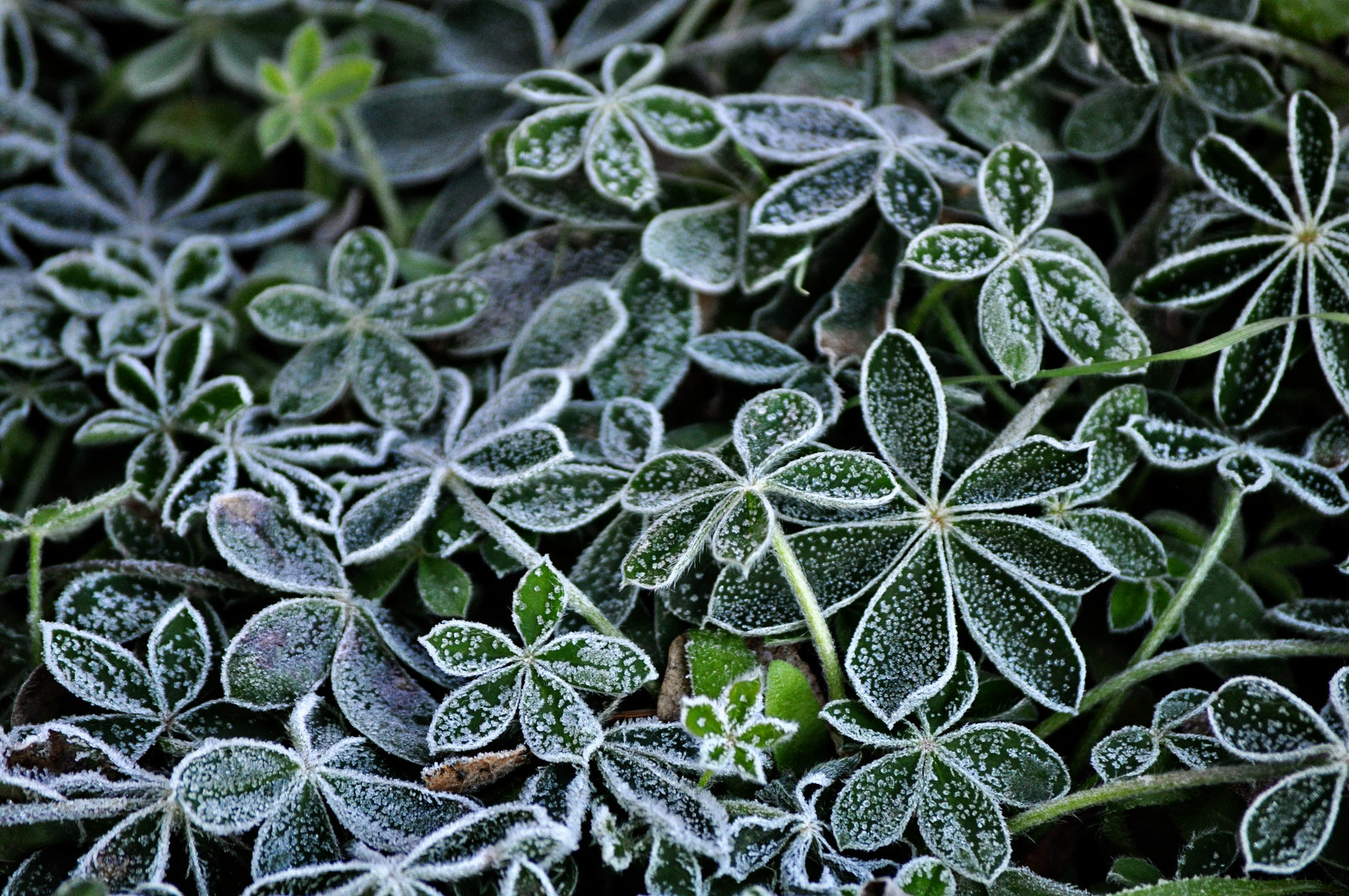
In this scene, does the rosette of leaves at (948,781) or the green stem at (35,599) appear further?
the green stem at (35,599)

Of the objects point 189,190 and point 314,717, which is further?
point 189,190

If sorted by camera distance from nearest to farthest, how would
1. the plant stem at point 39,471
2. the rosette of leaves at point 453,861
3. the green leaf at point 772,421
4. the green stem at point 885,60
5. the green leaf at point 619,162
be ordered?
the rosette of leaves at point 453,861 → the green leaf at point 772,421 → the green leaf at point 619,162 → the plant stem at point 39,471 → the green stem at point 885,60

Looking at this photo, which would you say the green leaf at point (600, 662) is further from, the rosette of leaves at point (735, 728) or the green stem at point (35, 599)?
the green stem at point (35, 599)

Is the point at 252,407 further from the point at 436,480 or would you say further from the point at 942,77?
the point at 942,77

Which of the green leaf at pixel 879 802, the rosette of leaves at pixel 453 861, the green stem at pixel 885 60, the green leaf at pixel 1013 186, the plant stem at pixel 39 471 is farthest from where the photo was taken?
the green stem at pixel 885 60

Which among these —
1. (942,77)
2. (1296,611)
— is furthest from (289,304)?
(1296,611)

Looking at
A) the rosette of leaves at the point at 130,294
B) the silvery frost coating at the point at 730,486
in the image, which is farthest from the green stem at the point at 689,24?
the rosette of leaves at the point at 130,294

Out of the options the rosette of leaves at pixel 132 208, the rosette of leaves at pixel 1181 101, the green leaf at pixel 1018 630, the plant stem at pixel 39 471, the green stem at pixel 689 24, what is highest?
the rosette of leaves at pixel 1181 101
